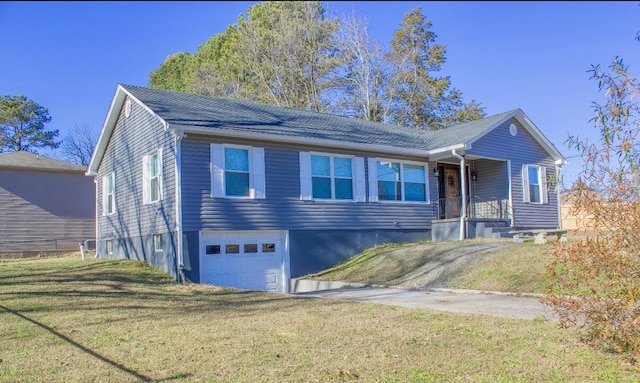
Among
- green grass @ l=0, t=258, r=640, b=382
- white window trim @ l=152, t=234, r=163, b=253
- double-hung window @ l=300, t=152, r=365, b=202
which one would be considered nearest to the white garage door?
white window trim @ l=152, t=234, r=163, b=253

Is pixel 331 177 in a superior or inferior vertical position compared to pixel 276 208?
superior

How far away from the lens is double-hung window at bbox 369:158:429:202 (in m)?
17.0

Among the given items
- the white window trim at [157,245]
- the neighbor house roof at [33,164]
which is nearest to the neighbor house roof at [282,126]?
the white window trim at [157,245]

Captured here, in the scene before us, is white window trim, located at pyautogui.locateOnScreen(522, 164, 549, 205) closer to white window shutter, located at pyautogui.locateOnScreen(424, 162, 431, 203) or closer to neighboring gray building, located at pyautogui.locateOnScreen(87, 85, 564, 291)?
neighboring gray building, located at pyautogui.locateOnScreen(87, 85, 564, 291)

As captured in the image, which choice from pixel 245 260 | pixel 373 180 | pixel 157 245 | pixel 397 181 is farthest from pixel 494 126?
pixel 157 245

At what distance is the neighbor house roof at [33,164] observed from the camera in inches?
889

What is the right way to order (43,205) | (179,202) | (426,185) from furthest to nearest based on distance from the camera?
(43,205), (426,185), (179,202)

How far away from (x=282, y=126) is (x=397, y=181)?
13.6ft

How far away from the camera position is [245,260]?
14508 millimetres

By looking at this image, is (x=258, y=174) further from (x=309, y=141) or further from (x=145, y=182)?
(x=145, y=182)

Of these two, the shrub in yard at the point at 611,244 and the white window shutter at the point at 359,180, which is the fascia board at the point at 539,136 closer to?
the white window shutter at the point at 359,180

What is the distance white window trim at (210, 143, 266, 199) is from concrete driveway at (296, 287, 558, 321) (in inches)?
143

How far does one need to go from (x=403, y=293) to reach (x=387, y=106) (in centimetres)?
2507

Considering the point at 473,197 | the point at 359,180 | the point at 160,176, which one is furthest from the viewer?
the point at 473,197
